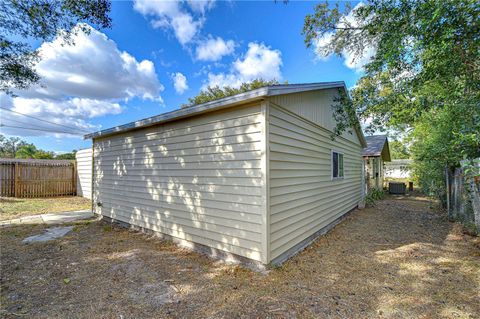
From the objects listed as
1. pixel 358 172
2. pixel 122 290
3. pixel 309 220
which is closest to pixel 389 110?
pixel 309 220

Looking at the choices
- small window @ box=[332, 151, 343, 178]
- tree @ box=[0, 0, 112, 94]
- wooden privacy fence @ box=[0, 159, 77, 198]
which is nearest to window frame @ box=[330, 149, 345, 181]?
small window @ box=[332, 151, 343, 178]

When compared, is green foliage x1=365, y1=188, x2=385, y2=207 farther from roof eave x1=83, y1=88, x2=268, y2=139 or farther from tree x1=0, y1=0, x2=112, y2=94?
tree x1=0, y1=0, x2=112, y2=94

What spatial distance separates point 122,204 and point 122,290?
3.80m

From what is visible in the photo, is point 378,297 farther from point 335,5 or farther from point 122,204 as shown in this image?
point 335,5

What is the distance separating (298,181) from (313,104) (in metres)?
1.99

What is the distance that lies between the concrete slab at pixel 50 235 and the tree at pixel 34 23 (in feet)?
13.3

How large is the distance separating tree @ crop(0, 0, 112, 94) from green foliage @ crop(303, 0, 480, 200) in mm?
6139

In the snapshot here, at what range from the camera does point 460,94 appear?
3988 millimetres

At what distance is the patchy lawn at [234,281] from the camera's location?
8.55 feet

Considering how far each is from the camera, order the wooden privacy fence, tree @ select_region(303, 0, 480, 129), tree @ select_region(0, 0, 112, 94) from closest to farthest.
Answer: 1. tree @ select_region(303, 0, 480, 129)
2. tree @ select_region(0, 0, 112, 94)
3. the wooden privacy fence

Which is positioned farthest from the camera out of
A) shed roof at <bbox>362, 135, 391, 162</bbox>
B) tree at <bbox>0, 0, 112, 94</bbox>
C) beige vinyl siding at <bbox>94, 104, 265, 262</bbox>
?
shed roof at <bbox>362, 135, 391, 162</bbox>

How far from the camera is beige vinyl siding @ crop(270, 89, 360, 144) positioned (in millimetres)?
4103

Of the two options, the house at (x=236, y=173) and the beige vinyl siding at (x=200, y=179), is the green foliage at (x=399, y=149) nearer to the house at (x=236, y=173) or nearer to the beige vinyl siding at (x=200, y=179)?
the house at (x=236, y=173)

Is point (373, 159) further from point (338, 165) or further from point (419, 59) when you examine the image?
point (419, 59)
